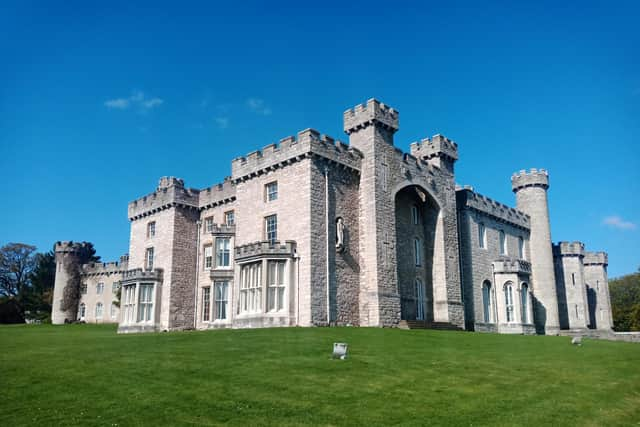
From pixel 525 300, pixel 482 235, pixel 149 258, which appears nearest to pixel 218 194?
pixel 149 258

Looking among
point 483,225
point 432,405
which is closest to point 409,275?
point 483,225

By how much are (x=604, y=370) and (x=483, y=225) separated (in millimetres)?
25243

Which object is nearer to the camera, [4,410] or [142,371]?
[4,410]

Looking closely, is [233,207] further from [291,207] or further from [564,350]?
[564,350]

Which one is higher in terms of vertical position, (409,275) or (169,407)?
(409,275)

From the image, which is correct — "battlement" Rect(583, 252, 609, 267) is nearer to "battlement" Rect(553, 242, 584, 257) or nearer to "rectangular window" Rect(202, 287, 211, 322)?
"battlement" Rect(553, 242, 584, 257)

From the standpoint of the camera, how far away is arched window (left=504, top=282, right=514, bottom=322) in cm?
4066

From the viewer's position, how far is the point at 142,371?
15008 millimetres

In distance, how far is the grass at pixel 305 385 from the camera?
11.8 m

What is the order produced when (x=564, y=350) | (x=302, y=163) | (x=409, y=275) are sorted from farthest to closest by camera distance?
(x=409, y=275) → (x=302, y=163) → (x=564, y=350)

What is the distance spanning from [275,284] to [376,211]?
6.84 meters

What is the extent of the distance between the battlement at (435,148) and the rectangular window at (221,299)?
15.8 meters

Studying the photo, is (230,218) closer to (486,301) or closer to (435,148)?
(435,148)

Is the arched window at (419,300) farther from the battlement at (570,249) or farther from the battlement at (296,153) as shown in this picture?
the battlement at (570,249)
